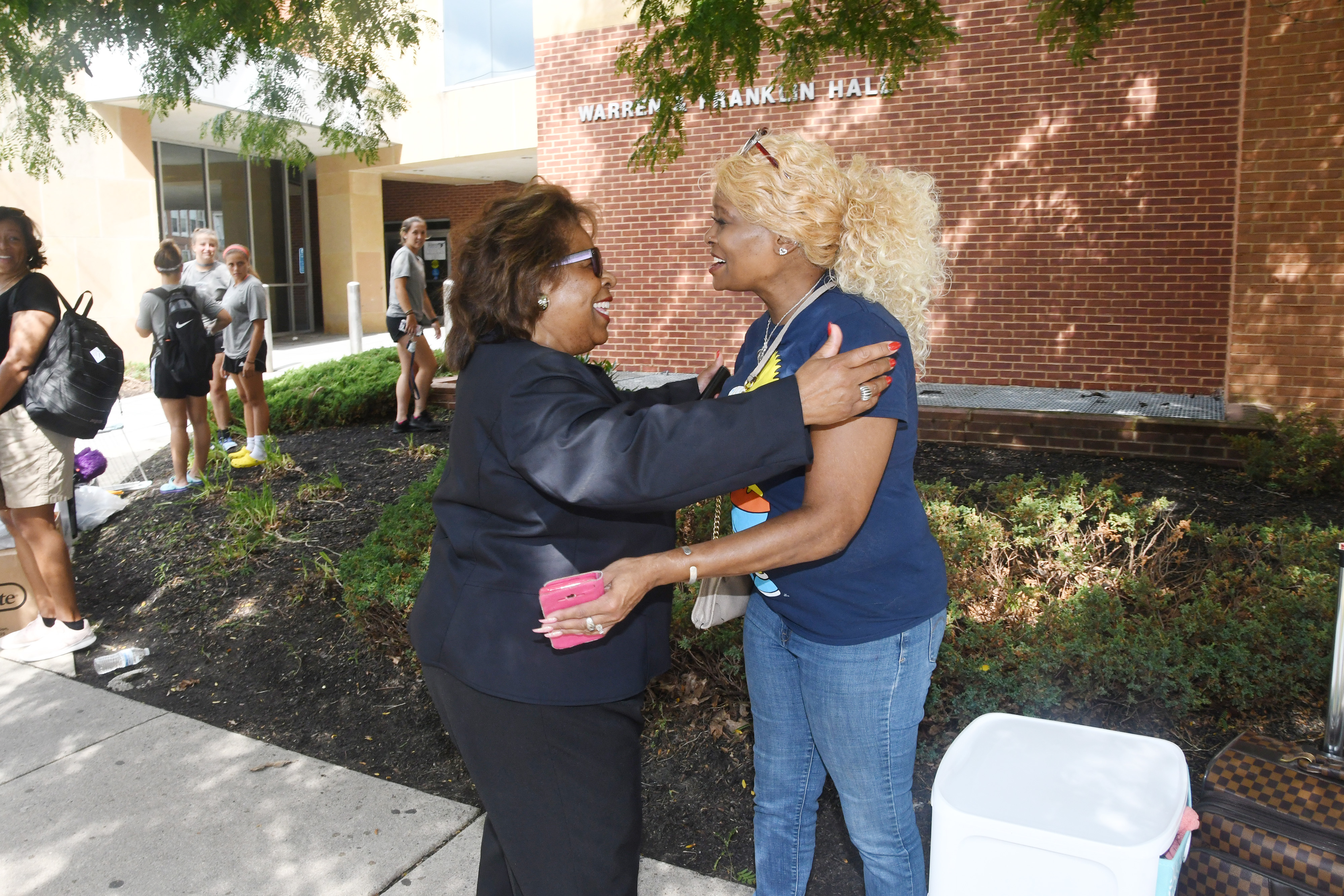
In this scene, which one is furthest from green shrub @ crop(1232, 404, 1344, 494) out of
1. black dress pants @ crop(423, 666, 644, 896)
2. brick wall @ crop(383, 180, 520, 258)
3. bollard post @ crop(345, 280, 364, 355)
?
brick wall @ crop(383, 180, 520, 258)

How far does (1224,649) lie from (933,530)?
1.30m

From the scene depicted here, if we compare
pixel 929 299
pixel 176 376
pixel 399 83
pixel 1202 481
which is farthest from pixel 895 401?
pixel 399 83

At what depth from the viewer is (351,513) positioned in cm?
650

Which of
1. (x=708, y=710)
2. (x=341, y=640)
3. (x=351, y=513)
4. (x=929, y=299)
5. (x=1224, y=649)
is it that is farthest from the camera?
(x=351, y=513)

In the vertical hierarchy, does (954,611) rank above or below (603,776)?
below

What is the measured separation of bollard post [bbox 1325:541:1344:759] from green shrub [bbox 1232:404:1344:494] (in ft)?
15.2

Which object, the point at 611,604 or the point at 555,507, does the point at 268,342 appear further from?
the point at 611,604

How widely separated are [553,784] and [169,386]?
6.40 metres

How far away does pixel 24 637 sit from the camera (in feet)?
15.9

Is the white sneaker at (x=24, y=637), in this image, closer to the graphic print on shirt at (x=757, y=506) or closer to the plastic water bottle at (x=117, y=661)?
the plastic water bottle at (x=117, y=661)

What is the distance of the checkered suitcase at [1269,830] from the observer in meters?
1.81

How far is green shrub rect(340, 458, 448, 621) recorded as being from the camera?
4445 millimetres

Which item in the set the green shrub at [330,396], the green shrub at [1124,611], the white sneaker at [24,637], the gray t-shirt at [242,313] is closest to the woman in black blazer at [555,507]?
the green shrub at [1124,611]

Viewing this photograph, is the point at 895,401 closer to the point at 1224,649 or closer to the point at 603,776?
the point at 603,776
